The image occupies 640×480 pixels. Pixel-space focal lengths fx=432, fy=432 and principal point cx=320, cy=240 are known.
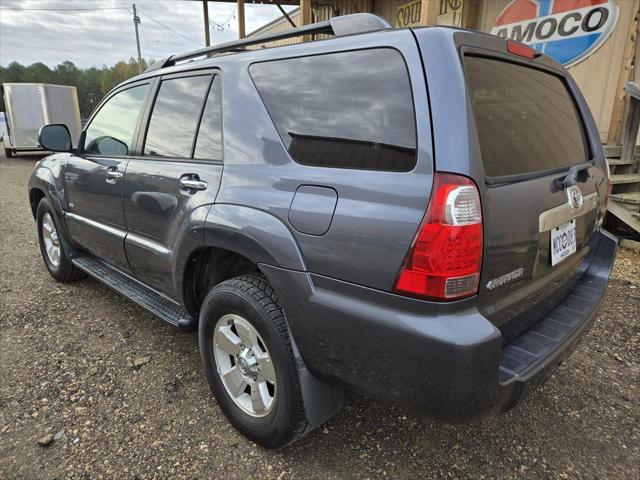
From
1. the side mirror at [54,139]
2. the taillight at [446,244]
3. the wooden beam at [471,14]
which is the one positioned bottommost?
the taillight at [446,244]

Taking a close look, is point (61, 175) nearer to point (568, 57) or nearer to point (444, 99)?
point (444, 99)

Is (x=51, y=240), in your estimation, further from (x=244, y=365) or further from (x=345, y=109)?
(x=345, y=109)

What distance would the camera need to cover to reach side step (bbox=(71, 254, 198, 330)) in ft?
8.22

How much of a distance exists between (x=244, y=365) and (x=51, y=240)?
10.2ft

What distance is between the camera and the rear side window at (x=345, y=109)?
1525mm

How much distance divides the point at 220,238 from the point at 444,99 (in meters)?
1.15

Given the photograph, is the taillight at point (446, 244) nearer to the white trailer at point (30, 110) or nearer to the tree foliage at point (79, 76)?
the white trailer at point (30, 110)

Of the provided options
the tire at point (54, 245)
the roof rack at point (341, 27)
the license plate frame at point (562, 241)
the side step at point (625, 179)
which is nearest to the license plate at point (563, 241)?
the license plate frame at point (562, 241)

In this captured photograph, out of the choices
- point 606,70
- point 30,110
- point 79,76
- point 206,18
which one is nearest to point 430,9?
point 606,70

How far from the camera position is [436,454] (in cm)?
207

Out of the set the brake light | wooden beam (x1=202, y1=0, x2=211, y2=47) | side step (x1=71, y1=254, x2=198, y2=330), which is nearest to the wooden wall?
the brake light

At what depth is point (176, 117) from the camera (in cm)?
258

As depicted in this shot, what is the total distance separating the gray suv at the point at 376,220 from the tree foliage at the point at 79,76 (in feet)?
209

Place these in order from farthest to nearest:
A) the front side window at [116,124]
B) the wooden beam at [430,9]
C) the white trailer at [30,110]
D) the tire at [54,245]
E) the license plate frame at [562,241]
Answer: the white trailer at [30,110] < the wooden beam at [430,9] < the tire at [54,245] < the front side window at [116,124] < the license plate frame at [562,241]
